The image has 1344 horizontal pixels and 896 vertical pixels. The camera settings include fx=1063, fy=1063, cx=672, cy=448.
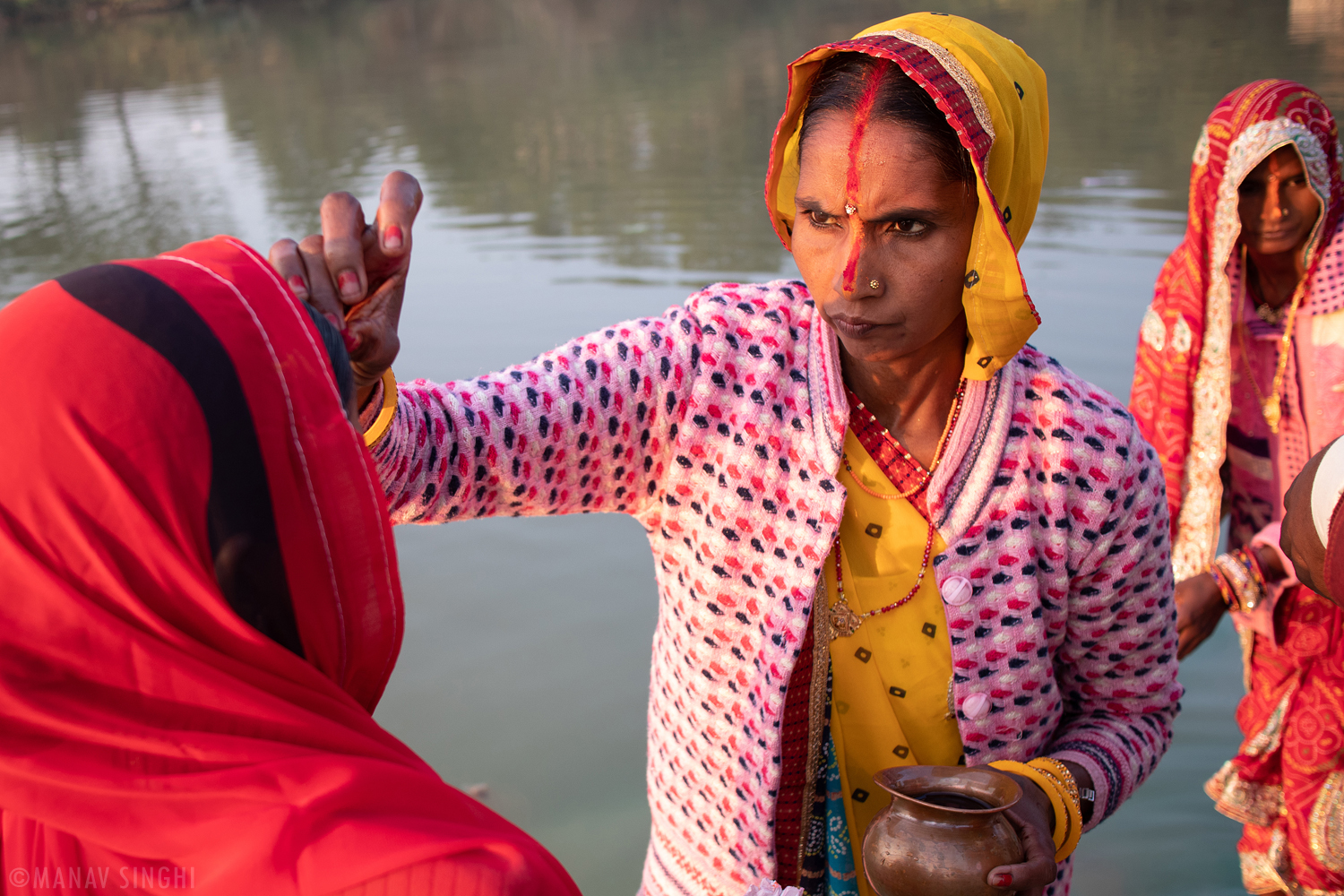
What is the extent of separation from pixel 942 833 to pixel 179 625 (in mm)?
1047

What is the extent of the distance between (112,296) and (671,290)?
769 cm

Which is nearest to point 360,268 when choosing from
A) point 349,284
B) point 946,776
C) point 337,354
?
point 349,284

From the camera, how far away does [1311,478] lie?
1837mm

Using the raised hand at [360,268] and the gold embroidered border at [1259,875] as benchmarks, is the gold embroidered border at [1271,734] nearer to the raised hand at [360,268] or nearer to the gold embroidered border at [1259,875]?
the gold embroidered border at [1259,875]

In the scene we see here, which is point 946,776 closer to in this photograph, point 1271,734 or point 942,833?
point 942,833

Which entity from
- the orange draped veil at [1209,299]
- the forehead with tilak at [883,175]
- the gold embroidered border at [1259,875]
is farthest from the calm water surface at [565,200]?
the forehead with tilak at [883,175]

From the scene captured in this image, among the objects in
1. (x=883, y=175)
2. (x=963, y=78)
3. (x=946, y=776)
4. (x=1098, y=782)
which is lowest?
(x=1098, y=782)

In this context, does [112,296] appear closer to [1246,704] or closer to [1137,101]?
[1246,704]

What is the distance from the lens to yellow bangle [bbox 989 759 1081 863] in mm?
1633

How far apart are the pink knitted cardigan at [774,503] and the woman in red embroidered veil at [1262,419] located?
1466 mm

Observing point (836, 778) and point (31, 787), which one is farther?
point (836, 778)

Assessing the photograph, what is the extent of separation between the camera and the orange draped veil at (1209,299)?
313 cm

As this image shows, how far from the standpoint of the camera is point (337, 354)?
3.60 feet

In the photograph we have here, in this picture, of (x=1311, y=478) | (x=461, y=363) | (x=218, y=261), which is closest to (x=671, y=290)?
(x=461, y=363)
